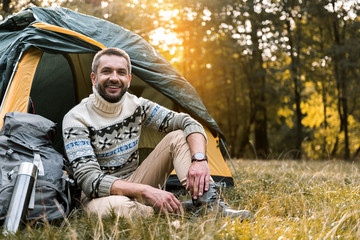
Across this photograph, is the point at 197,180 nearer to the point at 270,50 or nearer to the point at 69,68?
the point at 69,68

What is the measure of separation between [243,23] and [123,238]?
9.07m

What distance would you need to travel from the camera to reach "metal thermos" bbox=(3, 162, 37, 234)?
5.88 ft

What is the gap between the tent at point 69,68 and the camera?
2.87m

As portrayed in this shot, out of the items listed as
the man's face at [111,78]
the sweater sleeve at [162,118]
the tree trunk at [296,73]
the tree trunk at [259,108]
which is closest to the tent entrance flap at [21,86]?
the man's face at [111,78]

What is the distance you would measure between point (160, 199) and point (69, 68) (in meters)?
2.83

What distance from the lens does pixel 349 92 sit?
361 inches

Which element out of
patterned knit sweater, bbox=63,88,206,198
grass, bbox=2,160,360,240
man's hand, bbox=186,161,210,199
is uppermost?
patterned knit sweater, bbox=63,88,206,198

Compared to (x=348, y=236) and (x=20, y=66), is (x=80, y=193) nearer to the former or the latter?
(x=20, y=66)

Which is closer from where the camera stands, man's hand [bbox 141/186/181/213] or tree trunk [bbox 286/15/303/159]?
man's hand [bbox 141/186/181/213]

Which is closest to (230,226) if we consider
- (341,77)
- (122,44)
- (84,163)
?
(84,163)

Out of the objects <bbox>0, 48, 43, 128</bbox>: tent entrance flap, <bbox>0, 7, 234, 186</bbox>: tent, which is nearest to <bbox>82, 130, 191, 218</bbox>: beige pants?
<bbox>0, 48, 43, 128</bbox>: tent entrance flap

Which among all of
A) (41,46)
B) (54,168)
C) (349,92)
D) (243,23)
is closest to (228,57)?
(243,23)

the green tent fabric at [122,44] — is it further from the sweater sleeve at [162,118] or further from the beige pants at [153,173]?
the beige pants at [153,173]

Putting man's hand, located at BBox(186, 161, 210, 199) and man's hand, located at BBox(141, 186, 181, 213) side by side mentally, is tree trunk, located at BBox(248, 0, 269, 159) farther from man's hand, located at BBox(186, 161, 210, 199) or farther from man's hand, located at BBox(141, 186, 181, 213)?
man's hand, located at BBox(141, 186, 181, 213)
